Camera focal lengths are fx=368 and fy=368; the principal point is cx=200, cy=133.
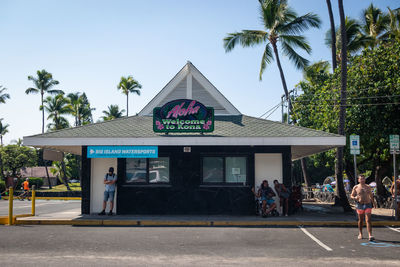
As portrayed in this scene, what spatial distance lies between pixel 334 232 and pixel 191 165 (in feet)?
20.0

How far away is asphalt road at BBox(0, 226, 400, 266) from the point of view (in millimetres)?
7633

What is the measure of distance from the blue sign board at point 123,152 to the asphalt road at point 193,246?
3073mm

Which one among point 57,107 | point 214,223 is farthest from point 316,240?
point 57,107

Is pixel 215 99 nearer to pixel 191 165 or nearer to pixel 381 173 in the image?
pixel 191 165

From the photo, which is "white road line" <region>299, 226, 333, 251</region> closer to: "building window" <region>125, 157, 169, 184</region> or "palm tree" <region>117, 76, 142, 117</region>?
"building window" <region>125, 157, 169, 184</region>

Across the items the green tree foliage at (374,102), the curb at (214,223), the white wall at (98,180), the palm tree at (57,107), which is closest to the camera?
the curb at (214,223)

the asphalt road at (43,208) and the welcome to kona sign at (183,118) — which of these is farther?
the asphalt road at (43,208)

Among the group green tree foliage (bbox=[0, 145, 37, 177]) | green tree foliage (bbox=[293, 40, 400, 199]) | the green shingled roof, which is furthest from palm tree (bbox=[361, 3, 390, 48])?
green tree foliage (bbox=[0, 145, 37, 177])

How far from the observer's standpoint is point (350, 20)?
28719 millimetres

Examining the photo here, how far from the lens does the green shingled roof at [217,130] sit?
14.6 m

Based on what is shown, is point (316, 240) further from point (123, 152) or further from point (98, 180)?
point (98, 180)

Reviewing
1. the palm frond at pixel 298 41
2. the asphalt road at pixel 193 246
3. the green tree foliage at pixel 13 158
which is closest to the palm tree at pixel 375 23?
the palm frond at pixel 298 41

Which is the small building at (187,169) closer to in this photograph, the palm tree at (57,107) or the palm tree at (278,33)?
the palm tree at (278,33)

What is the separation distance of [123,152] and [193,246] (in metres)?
6.15
